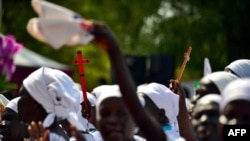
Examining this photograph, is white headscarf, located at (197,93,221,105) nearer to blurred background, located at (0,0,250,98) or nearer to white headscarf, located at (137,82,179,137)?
white headscarf, located at (137,82,179,137)

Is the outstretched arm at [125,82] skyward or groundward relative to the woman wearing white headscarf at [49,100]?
skyward

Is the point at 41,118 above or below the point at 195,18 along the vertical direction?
above

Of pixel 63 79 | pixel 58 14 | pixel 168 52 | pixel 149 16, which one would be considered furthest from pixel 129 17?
pixel 58 14

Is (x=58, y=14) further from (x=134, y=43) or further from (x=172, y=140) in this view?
(x=134, y=43)

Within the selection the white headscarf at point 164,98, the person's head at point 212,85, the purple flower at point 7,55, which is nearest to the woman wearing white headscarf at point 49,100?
the purple flower at point 7,55

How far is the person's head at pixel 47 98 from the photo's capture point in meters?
7.79

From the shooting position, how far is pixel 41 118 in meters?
7.93

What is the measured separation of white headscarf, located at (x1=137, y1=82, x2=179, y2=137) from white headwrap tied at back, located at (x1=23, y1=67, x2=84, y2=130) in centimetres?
73

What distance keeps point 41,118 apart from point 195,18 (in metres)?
19.9

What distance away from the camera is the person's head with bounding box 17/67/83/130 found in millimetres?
7785

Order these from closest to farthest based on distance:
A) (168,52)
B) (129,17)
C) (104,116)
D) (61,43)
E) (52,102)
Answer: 1. (61,43)
2. (104,116)
3. (52,102)
4. (168,52)
5. (129,17)

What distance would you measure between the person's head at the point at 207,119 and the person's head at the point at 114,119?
42 centimetres

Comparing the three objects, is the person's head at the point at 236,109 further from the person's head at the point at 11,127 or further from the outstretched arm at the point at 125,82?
the person's head at the point at 11,127

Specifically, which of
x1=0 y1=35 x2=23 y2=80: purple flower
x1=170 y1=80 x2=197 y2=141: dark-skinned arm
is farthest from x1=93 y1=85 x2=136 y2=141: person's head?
x1=170 y1=80 x2=197 y2=141: dark-skinned arm
